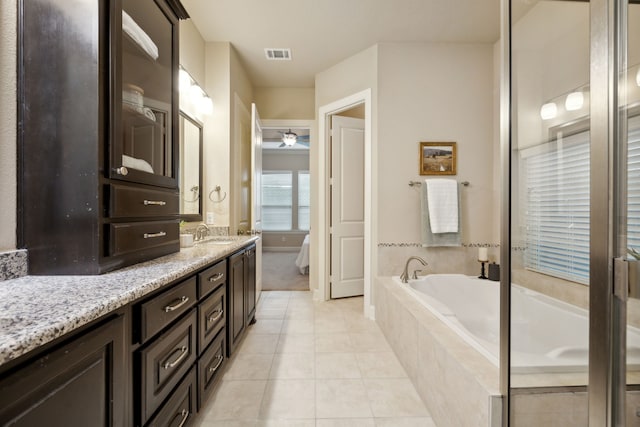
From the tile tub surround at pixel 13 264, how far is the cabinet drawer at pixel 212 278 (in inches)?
23.4

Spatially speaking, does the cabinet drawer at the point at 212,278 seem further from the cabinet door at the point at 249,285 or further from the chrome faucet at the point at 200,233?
the chrome faucet at the point at 200,233

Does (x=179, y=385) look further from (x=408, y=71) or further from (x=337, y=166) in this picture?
(x=408, y=71)

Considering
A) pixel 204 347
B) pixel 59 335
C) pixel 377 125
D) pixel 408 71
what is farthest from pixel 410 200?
pixel 59 335

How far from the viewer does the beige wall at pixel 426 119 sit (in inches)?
110

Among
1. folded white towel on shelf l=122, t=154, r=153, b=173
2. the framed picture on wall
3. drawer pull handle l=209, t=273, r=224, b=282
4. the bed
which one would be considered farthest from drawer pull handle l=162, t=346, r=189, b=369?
the bed

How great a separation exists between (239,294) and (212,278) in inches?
22.6

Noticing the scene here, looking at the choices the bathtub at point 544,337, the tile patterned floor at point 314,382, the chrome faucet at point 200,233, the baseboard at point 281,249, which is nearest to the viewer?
the bathtub at point 544,337

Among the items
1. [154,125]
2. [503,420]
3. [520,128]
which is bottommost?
[503,420]

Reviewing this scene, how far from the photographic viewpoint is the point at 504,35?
111 cm

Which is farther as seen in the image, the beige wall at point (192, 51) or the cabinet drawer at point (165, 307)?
the beige wall at point (192, 51)

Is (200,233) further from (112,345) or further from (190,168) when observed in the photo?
(112,345)

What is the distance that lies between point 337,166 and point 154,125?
2301 mm

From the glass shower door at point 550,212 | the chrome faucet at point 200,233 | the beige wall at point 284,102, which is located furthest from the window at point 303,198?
the glass shower door at point 550,212

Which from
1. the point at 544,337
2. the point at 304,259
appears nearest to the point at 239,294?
the point at 544,337
